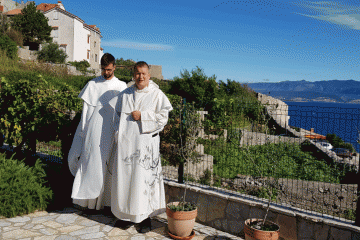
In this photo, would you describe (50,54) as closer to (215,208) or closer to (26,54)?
(26,54)

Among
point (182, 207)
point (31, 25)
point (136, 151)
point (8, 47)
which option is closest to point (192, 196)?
point (182, 207)

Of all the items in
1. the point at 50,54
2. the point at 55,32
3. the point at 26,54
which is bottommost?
the point at 26,54

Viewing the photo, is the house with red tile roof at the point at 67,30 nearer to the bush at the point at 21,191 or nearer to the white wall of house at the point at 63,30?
the white wall of house at the point at 63,30

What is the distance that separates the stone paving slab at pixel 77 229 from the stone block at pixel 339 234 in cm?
119

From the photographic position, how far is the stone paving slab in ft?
13.5

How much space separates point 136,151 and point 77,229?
4.53 ft

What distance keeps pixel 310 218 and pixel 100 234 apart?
8.78 feet

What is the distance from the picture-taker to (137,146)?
168 inches

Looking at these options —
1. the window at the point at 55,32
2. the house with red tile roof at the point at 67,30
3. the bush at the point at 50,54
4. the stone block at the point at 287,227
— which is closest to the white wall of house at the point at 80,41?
the house with red tile roof at the point at 67,30

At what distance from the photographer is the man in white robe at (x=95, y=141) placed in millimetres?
4621

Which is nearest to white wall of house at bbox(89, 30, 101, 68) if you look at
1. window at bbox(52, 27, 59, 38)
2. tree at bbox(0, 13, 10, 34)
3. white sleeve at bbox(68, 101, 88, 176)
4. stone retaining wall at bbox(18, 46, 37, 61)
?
window at bbox(52, 27, 59, 38)

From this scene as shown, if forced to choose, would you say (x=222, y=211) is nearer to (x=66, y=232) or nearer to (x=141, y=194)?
(x=141, y=194)

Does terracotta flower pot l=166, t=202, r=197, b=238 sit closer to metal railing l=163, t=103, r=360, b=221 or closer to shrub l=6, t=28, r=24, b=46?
metal railing l=163, t=103, r=360, b=221

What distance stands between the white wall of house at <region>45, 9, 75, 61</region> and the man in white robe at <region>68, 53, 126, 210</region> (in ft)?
128
